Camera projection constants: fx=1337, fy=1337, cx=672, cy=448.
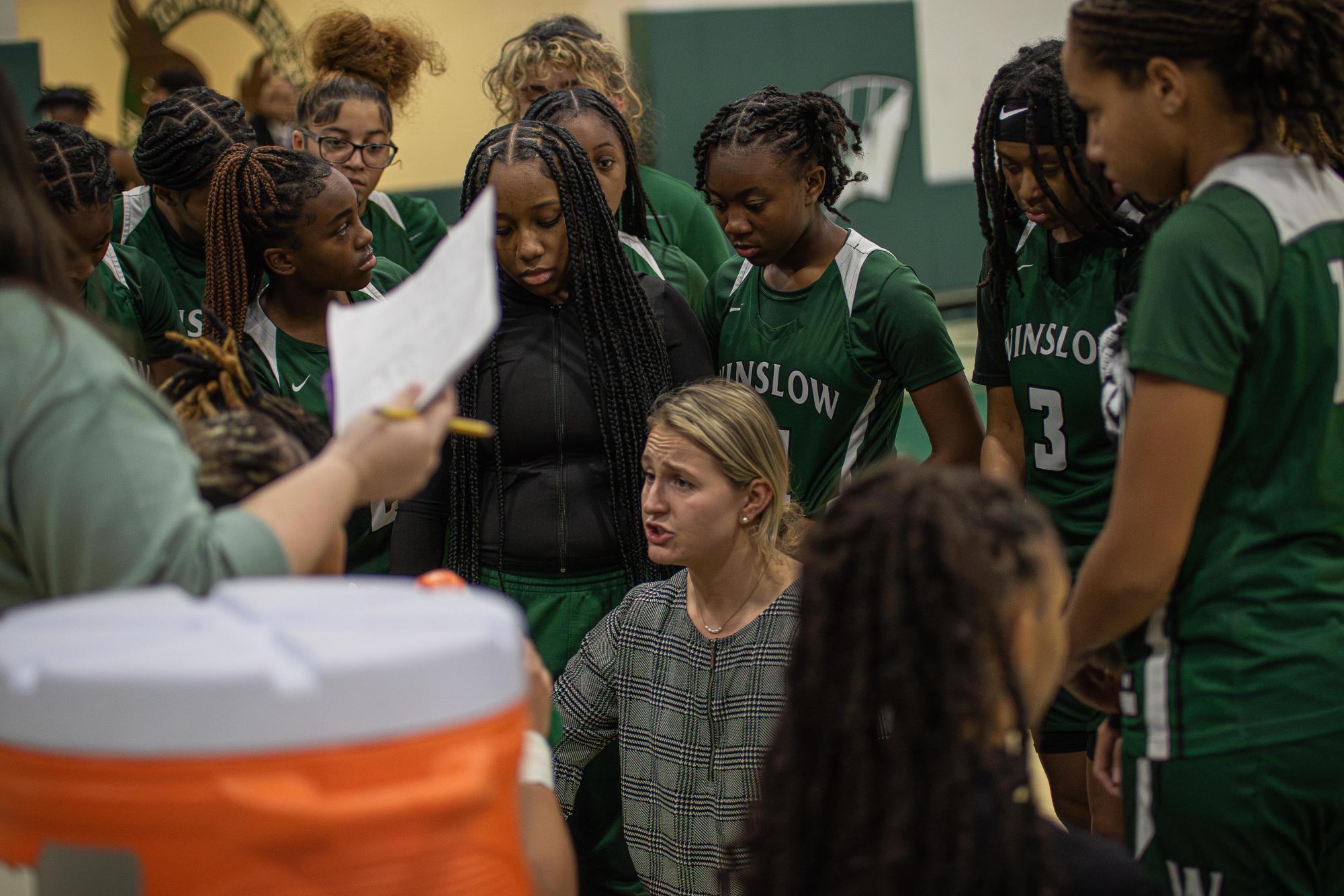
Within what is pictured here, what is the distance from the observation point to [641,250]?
3.21 meters

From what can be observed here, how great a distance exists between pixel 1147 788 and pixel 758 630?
0.78 metres

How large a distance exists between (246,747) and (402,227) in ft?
10.5

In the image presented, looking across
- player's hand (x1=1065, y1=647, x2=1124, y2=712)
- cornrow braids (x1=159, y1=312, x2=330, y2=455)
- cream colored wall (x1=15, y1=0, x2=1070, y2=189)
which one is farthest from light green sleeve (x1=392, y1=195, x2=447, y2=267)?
cream colored wall (x1=15, y1=0, x2=1070, y2=189)

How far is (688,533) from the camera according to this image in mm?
2332

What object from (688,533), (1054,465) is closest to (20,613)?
(688,533)

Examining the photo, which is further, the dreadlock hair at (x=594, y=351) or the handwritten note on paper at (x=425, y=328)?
the dreadlock hair at (x=594, y=351)

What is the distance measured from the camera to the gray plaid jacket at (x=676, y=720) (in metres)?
2.20

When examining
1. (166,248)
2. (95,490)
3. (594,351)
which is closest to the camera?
(95,490)

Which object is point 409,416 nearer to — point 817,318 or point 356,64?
point 817,318

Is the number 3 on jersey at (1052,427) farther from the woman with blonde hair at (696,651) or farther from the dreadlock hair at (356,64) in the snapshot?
the dreadlock hair at (356,64)

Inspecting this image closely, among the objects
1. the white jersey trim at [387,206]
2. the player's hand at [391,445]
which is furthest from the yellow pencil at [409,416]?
the white jersey trim at [387,206]

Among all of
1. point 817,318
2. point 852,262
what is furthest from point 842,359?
point 852,262

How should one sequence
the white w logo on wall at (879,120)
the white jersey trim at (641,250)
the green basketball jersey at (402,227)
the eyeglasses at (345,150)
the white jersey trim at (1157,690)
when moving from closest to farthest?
the white jersey trim at (1157,690), the white jersey trim at (641,250), the eyeglasses at (345,150), the green basketball jersey at (402,227), the white w logo on wall at (879,120)

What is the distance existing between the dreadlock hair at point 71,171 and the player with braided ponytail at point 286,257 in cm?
29
